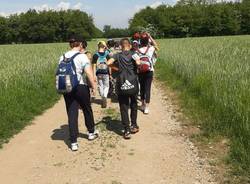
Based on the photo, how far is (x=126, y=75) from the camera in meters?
7.83

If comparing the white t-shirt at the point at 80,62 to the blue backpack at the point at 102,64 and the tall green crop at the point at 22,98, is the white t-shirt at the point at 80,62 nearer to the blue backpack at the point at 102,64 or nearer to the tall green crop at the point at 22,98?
the tall green crop at the point at 22,98

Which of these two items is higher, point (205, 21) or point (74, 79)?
point (205, 21)

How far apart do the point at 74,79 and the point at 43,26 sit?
339 ft

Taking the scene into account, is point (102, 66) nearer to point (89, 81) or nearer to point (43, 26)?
point (89, 81)

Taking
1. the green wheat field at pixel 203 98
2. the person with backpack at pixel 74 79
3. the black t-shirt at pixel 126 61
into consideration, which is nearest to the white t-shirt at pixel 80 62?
the person with backpack at pixel 74 79

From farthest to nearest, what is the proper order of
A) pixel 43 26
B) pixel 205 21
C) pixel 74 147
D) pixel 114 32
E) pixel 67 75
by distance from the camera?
pixel 114 32, pixel 43 26, pixel 205 21, pixel 74 147, pixel 67 75

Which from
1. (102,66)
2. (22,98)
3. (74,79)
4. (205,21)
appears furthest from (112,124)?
(205,21)

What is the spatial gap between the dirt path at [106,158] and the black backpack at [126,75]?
0.95 m

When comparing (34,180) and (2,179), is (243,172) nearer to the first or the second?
(34,180)

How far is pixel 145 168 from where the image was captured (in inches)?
245

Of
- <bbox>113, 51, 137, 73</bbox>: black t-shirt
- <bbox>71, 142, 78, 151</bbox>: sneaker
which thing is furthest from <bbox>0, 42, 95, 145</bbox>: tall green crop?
<bbox>113, 51, 137, 73</bbox>: black t-shirt

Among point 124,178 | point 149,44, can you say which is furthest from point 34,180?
point 149,44

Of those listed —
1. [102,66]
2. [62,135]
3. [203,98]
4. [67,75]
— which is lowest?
[62,135]

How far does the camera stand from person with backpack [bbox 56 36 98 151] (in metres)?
7.01
